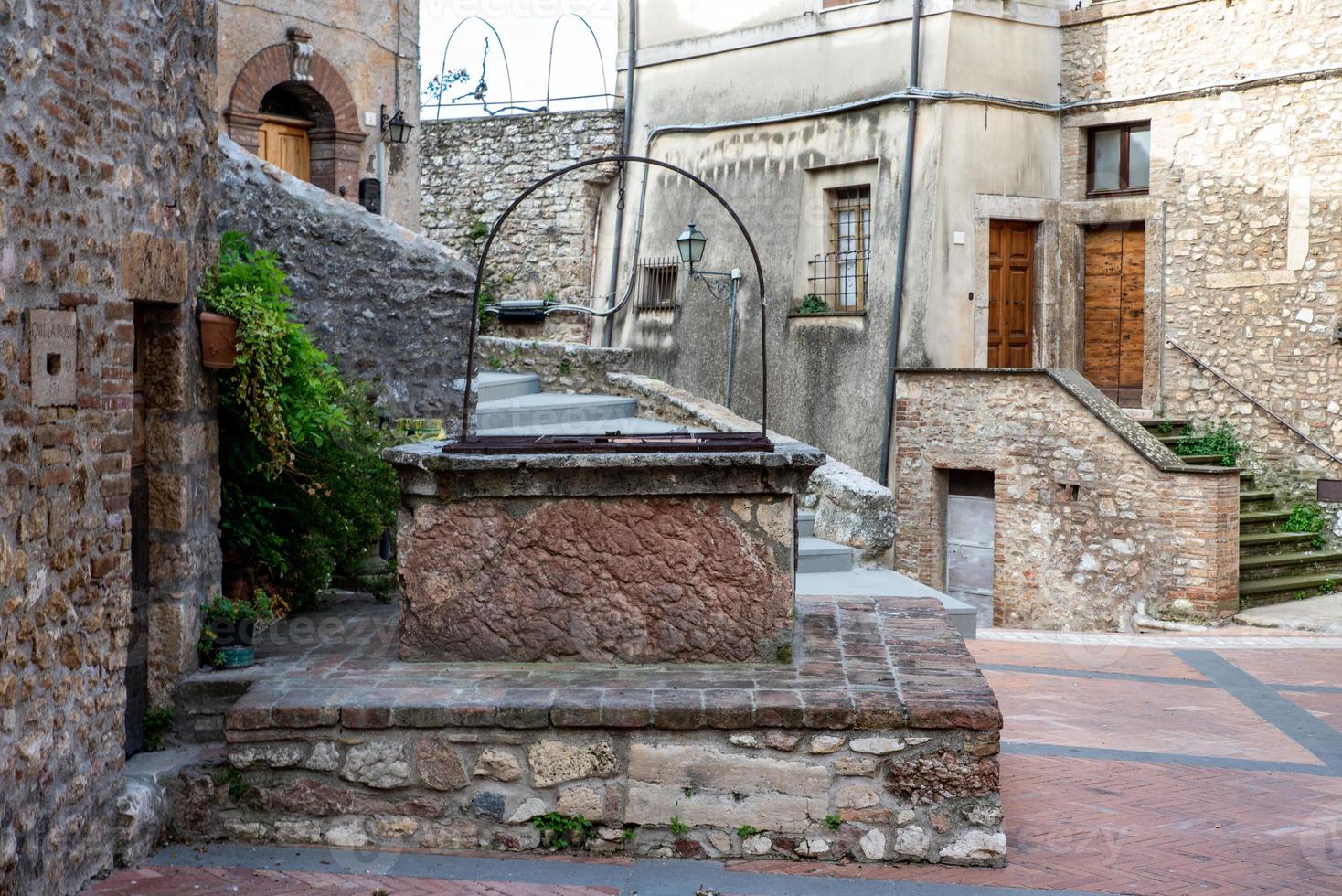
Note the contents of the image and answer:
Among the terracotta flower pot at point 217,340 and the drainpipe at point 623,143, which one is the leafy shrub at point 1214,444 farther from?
the terracotta flower pot at point 217,340

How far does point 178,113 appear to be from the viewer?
5.39 metres

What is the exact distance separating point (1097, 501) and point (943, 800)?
8.51 meters

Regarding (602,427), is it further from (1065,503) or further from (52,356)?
(52,356)

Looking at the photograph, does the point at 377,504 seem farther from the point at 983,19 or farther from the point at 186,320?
the point at 983,19

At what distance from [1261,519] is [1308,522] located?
50 centimetres

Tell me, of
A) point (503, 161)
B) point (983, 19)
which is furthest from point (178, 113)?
point (503, 161)

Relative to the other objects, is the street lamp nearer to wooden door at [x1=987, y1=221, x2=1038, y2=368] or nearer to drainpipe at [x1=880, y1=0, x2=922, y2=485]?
drainpipe at [x1=880, y1=0, x2=922, y2=485]

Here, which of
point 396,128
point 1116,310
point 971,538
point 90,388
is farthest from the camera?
point 1116,310

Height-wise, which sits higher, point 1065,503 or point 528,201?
point 528,201

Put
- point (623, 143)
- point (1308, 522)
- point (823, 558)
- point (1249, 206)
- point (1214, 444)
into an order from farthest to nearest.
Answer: point (623, 143)
point (1214, 444)
point (1249, 206)
point (1308, 522)
point (823, 558)

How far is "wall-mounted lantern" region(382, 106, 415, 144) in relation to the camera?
43.5ft

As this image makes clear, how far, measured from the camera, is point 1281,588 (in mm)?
12547

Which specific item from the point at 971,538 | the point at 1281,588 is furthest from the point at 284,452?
the point at 1281,588

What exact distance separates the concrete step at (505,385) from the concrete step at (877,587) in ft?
9.13
